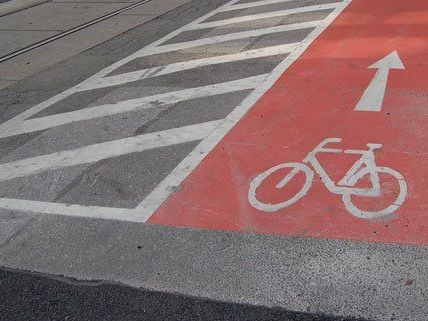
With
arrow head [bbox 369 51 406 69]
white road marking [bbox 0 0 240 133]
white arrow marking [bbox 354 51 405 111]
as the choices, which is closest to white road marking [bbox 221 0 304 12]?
white road marking [bbox 0 0 240 133]

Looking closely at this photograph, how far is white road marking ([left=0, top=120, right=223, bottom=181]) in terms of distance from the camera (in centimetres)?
607

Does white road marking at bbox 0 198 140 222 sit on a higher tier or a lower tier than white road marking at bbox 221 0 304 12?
higher

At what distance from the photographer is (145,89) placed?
8.25 metres

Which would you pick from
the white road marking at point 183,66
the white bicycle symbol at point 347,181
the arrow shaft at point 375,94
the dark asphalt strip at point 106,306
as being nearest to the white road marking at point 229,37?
the white road marking at point 183,66

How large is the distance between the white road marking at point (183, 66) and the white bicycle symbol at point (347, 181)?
380cm

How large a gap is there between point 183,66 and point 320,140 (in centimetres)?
372

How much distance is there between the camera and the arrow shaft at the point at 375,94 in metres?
6.78

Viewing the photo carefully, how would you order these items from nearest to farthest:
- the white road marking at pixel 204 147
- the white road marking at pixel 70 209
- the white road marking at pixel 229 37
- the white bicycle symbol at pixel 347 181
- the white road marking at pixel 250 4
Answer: the white bicycle symbol at pixel 347 181, the white road marking at pixel 70 209, the white road marking at pixel 204 147, the white road marking at pixel 229 37, the white road marking at pixel 250 4

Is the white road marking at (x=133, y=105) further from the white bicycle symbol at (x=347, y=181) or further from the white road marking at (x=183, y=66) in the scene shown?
the white bicycle symbol at (x=347, y=181)

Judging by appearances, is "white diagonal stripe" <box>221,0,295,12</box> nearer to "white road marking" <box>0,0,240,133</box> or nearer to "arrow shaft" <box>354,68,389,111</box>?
"white road marking" <box>0,0,240,133</box>

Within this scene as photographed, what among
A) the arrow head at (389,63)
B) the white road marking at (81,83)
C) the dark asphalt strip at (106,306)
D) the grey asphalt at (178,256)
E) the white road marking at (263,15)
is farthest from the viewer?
the white road marking at (263,15)

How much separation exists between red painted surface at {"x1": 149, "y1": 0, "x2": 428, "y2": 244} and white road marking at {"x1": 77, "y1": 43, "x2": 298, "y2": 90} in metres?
0.58

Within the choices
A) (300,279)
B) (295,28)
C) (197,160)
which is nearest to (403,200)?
(300,279)

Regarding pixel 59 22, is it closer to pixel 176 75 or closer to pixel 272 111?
pixel 176 75
